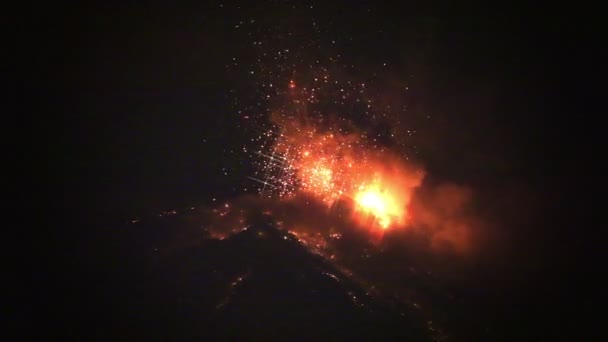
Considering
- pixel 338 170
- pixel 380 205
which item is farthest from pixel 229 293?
pixel 380 205

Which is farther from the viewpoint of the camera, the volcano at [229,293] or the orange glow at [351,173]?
the orange glow at [351,173]

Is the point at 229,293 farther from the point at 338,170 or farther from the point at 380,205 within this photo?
the point at 380,205

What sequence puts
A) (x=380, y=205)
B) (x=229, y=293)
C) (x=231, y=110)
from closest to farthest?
(x=229, y=293) → (x=231, y=110) → (x=380, y=205)

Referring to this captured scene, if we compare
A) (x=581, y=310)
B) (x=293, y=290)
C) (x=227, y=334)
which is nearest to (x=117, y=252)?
(x=227, y=334)

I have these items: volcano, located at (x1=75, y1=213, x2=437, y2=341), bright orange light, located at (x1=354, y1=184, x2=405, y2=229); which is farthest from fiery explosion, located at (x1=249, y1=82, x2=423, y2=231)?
volcano, located at (x1=75, y1=213, x2=437, y2=341)

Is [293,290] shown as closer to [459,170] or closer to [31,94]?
[459,170]

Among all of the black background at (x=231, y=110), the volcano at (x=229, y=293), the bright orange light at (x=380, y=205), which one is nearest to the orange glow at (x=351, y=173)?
the bright orange light at (x=380, y=205)

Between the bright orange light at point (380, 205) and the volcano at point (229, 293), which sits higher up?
the bright orange light at point (380, 205)

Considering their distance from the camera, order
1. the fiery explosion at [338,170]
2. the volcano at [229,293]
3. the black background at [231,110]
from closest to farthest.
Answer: the volcano at [229,293], the black background at [231,110], the fiery explosion at [338,170]

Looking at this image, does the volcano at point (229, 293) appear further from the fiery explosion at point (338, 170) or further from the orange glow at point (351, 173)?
the orange glow at point (351, 173)

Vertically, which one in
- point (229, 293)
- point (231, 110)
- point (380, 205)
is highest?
point (231, 110)

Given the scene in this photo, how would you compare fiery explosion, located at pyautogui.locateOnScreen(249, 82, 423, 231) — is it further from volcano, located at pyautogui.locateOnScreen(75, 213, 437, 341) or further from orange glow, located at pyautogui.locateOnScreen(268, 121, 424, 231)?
volcano, located at pyautogui.locateOnScreen(75, 213, 437, 341)
